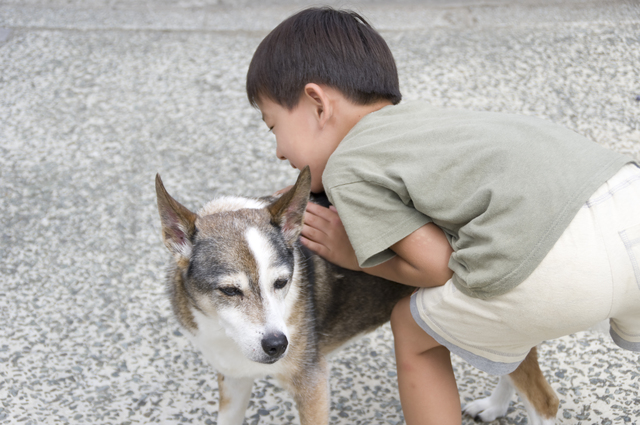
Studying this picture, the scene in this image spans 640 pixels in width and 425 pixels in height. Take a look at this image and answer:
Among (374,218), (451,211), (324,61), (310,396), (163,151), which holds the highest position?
(324,61)

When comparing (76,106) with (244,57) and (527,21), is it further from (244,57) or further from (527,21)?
(527,21)

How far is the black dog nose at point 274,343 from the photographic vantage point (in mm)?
1857

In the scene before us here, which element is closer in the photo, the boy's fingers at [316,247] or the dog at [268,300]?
the dog at [268,300]

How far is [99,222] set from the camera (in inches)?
155

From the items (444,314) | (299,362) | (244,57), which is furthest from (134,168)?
(444,314)

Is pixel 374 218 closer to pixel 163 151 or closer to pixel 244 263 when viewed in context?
pixel 244 263

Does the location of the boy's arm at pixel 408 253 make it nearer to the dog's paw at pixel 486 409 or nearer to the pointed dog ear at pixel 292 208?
the pointed dog ear at pixel 292 208

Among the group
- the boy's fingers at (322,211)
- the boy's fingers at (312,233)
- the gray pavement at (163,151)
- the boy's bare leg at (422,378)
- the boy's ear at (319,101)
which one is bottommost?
the gray pavement at (163,151)

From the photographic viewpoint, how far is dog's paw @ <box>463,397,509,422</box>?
2744mm

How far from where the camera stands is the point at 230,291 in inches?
76.8

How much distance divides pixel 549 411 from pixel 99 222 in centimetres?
292

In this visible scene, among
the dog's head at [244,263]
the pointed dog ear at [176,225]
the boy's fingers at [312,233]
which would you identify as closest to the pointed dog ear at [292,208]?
the dog's head at [244,263]

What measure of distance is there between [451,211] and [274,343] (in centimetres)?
68

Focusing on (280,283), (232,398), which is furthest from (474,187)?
(232,398)
